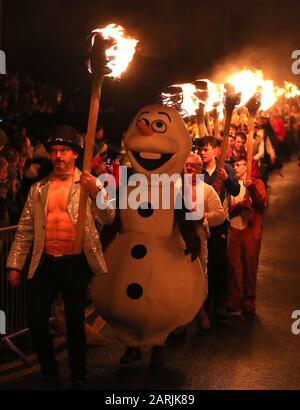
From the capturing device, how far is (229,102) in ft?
28.6

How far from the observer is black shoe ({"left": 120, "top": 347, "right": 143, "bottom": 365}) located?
8055mm

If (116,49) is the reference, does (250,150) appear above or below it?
below

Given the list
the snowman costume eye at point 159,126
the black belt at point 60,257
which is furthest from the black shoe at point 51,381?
the snowman costume eye at point 159,126

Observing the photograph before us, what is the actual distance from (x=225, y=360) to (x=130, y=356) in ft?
2.62

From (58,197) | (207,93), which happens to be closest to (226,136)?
(58,197)

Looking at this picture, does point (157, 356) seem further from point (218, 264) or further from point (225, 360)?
point (218, 264)

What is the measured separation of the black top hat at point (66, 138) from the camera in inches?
289

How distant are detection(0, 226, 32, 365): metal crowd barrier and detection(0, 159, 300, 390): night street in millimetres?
358

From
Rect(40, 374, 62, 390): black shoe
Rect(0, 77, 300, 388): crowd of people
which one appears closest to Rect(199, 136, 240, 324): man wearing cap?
Rect(0, 77, 300, 388): crowd of people

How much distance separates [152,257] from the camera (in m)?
7.75

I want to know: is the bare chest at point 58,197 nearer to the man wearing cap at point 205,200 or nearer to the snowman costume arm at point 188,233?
the snowman costume arm at point 188,233

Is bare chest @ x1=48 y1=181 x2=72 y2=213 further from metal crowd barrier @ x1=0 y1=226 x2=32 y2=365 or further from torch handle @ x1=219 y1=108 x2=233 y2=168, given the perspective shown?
torch handle @ x1=219 y1=108 x2=233 y2=168
